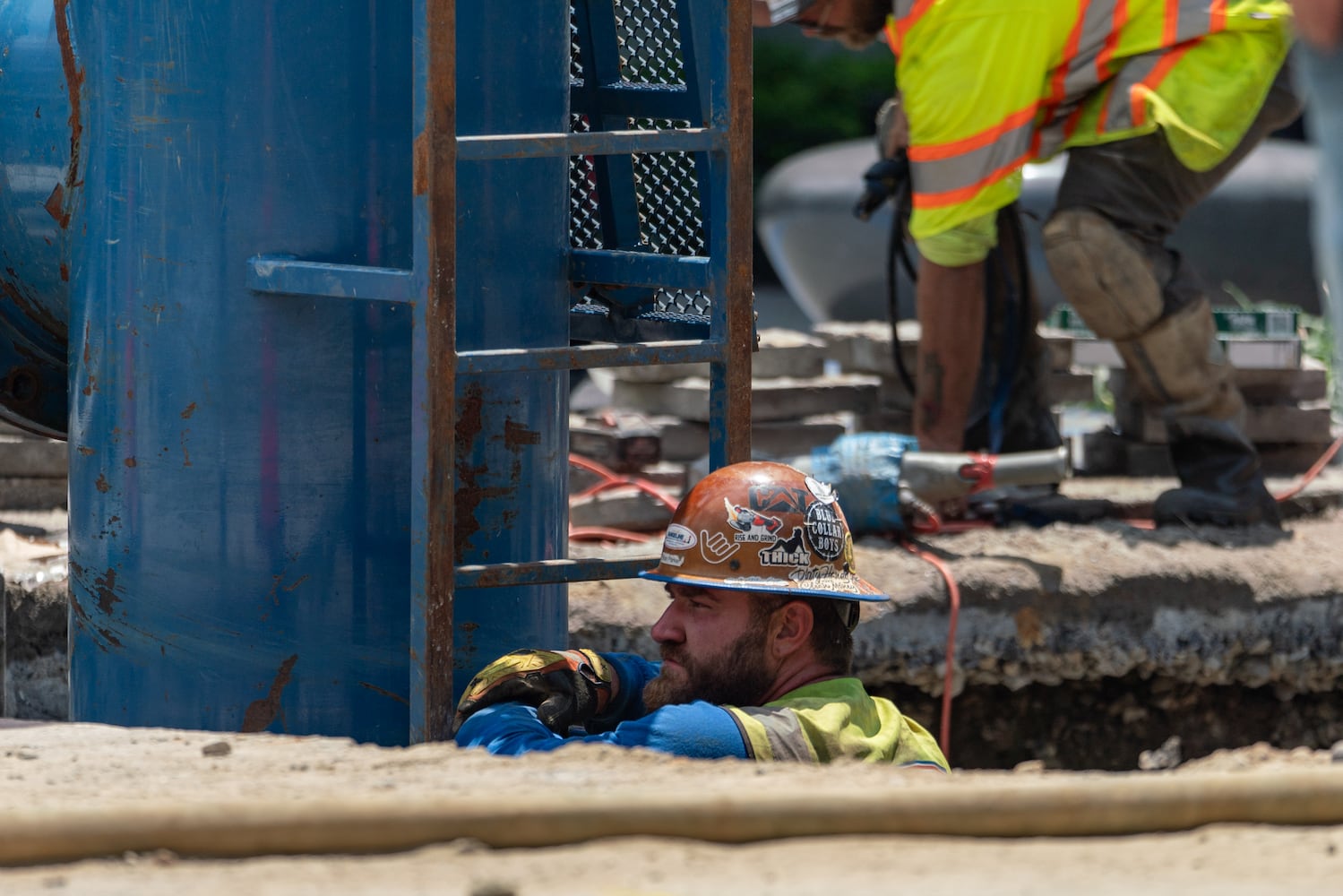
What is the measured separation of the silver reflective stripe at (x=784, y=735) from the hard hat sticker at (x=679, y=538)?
0.34 meters

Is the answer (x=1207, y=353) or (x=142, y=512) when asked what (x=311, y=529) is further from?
(x=1207, y=353)

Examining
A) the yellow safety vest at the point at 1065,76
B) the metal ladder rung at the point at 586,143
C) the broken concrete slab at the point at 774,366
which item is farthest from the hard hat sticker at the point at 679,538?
the broken concrete slab at the point at 774,366

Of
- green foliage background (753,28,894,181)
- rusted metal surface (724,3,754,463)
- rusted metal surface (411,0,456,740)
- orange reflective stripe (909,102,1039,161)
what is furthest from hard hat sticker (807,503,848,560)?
green foliage background (753,28,894,181)

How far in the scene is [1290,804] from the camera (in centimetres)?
207

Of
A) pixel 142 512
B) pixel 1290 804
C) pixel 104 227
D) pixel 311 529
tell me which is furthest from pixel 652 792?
pixel 104 227

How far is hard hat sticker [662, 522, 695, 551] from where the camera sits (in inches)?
120

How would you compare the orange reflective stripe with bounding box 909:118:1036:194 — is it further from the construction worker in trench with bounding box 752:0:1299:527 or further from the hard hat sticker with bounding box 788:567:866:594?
the hard hat sticker with bounding box 788:567:866:594

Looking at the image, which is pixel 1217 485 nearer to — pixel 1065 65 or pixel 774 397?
pixel 1065 65

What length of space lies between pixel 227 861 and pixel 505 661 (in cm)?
104

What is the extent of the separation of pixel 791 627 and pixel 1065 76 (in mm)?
2853

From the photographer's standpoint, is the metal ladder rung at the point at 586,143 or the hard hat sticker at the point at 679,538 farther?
the hard hat sticker at the point at 679,538

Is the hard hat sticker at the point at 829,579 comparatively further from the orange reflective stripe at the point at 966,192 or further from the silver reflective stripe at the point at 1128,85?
the silver reflective stripe at the point at 1128,85

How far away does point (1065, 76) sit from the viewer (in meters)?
5.34

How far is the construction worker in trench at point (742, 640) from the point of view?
2.92 m
